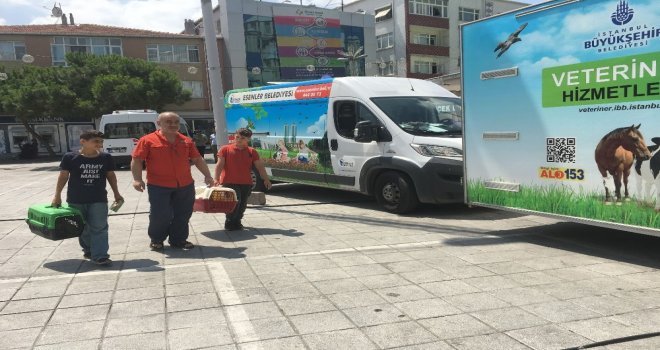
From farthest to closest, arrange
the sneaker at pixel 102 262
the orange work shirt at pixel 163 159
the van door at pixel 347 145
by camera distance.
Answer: the van door at pixel 347 145 < the orange work shirt at pixel 163 159 < the sneaker at pixel 102 262

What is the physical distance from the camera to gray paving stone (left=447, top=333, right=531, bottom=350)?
3241mm

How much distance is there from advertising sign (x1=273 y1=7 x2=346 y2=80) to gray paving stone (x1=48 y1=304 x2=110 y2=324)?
41.6 meters

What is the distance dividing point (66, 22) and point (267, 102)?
4126cm

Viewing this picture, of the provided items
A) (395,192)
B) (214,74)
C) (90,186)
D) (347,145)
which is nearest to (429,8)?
(214,74)

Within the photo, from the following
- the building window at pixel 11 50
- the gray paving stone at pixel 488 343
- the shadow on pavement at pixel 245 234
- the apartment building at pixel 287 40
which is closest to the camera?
the gray paving stone at pixel 488 343

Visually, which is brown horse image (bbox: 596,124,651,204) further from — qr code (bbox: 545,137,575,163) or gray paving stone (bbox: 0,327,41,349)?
gray paving stone (bbox: 0,327,41,349)

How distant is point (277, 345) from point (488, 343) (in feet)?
4.53

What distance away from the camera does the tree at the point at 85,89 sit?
87.4ft

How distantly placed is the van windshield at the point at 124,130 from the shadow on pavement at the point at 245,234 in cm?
1508

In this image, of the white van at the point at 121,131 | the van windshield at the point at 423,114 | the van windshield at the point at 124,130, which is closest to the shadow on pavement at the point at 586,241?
the van windshield at the point at 423,114

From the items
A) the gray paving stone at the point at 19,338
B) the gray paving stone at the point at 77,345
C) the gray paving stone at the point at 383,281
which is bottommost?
the gray paving stone at the point at 383,281

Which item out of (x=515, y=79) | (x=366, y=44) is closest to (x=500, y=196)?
(x=515, y=79)

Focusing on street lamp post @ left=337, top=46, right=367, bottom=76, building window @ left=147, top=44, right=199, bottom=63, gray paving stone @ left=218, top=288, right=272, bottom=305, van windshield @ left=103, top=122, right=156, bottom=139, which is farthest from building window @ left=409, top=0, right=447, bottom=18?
gray paving stone @ left=218, top=288, right=272, bottom=305

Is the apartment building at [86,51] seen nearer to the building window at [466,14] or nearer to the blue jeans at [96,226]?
the building window at [466,14]
